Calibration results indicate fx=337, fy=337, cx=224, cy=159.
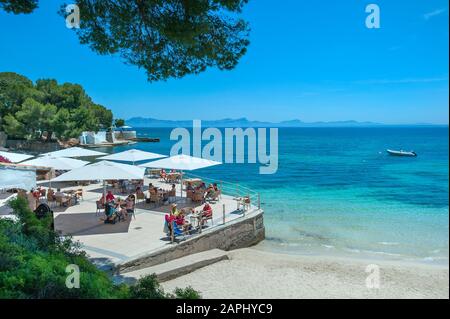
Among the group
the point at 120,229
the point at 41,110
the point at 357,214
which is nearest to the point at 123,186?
the point at 120,229

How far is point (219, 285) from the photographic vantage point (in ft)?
28.7

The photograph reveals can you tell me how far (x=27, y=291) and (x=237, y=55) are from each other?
6.31m

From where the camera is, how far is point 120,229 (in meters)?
10.6

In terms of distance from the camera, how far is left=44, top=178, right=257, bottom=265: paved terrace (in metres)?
8.82

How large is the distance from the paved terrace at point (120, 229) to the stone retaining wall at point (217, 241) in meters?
0.17

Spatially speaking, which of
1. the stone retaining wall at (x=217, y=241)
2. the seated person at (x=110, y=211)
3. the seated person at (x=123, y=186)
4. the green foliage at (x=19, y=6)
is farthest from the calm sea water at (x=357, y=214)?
the green foliage at (x=19, y=6)

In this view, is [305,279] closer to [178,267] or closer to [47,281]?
[178,267]

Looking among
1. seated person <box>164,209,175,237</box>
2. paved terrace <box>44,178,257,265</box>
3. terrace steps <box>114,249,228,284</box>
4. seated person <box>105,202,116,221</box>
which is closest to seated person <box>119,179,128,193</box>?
paved terrace <box>44,178,257,265</box>

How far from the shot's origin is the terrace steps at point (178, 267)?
8.00 meters

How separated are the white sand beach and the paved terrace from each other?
127 cm

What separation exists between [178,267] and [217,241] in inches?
93.2

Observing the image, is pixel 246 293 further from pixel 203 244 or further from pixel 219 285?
pixel 203 244
